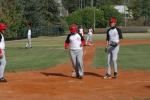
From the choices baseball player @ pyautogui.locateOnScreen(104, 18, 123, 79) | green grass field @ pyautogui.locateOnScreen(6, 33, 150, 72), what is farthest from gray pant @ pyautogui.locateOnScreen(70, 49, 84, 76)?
green grass field @ pyautogui.locateOnScreen(6, 33, 150, 72)

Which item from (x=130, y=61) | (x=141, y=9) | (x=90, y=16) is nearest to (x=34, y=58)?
(x=130, y=61)

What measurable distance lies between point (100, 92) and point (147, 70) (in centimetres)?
678

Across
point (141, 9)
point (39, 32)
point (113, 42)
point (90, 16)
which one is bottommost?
point (39, 32)

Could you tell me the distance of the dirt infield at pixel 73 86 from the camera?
12359 millimetres

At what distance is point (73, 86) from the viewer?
14.4 meters

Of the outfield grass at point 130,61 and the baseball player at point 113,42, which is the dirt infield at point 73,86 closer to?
the baseball player at point 113,42

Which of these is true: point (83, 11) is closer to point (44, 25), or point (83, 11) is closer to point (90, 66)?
point (44, 25)

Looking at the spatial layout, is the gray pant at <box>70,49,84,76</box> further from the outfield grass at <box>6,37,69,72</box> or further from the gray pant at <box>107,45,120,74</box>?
the outfield grass at <box>6,37,69,72</box>

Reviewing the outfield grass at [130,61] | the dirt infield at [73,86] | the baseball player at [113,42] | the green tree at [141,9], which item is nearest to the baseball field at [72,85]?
the dirt infield at [73,86]

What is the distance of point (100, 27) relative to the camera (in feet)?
383

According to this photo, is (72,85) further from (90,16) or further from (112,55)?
(90,16)

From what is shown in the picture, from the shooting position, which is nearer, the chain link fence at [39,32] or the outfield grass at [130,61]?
the outfield grass at [130,61]

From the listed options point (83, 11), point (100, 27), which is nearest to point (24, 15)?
point (83, 11)

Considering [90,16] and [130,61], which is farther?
[90,16]
